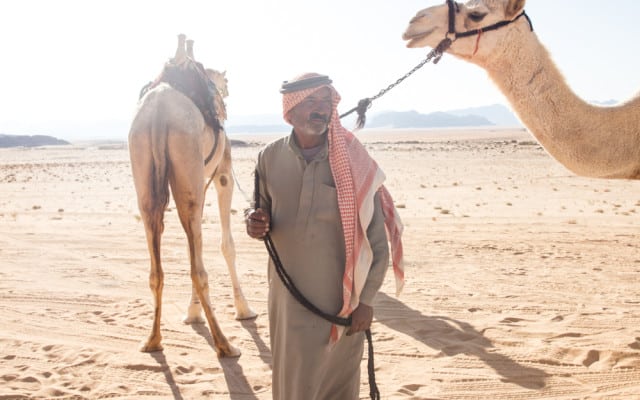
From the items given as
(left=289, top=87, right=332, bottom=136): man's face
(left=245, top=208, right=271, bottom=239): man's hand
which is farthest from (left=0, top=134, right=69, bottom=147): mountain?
(left=289, top=87, right=332, bottom=136): man's face

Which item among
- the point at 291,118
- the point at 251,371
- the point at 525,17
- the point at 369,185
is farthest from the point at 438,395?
the point at 525,17

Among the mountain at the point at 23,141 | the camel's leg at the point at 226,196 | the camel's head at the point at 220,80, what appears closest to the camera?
the camel's leg at the point at 226,196

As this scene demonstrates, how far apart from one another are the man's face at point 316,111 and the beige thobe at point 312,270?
0.38ft

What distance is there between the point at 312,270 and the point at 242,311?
3.43 meters

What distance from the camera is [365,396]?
4.46 metres

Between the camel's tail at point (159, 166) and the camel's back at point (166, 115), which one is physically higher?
the camel's back at point (166, 115)

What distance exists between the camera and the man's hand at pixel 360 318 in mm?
2959

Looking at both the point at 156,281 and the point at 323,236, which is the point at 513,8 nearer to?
the point at 323,236

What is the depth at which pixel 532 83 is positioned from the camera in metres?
4.17

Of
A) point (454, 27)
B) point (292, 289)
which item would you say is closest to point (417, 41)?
point (454, 27)

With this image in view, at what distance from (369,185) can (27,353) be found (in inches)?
154

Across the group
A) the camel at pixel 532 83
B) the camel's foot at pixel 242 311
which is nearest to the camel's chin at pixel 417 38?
the camel at pixel 532 83

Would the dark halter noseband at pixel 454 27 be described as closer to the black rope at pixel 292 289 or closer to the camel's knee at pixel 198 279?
the black rope at pixel 292 289

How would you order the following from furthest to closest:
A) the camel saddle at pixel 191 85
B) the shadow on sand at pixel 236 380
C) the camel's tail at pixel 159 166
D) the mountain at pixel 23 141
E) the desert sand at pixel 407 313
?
the mountain at pixel 23 141 → the camel saddle at pixel 191 85 → the camel's tail at pixel 159 166 → the desert sand at pixel 407 313 → the shadow on sand at pixel 236 380
